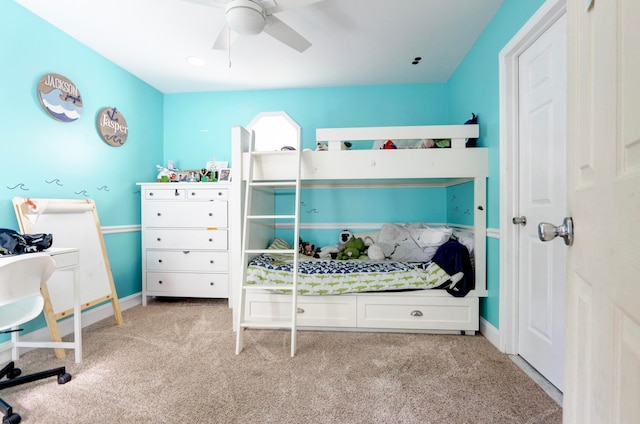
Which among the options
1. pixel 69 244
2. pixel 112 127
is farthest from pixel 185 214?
pixel 112 127

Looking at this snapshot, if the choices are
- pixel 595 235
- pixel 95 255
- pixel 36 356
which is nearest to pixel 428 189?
pixel 595 235

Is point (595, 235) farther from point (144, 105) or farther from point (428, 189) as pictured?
point (144, 105)

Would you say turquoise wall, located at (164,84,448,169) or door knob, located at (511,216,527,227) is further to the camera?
turquoise wall, located at (164,84,448,169)

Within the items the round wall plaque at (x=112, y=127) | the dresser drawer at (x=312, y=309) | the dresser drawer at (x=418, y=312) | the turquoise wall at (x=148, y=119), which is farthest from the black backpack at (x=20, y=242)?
the dresser drawer at (x=418, y=312)

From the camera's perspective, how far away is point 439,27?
7.73 ft

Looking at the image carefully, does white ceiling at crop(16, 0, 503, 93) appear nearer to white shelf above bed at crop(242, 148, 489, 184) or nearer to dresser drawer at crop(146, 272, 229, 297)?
white shelf above bed at crop(242, 148, 489, 184)

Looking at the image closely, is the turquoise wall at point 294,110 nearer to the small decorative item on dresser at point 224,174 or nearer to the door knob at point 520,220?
the small decorative item on dresser at point 224,174

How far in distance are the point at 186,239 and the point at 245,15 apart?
7.43ft

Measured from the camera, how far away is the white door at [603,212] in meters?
0.43

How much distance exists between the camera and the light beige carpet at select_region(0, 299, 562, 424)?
1.45 meters

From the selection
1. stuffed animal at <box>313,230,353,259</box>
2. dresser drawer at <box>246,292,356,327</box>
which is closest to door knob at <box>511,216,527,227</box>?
dresser drawer at <box>246,292,356,327</box>

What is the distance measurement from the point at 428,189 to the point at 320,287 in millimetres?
1846

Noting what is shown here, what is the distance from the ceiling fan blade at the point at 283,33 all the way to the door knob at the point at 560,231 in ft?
6.05

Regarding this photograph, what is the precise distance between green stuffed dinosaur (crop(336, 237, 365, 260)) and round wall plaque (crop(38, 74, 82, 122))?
271 cm
